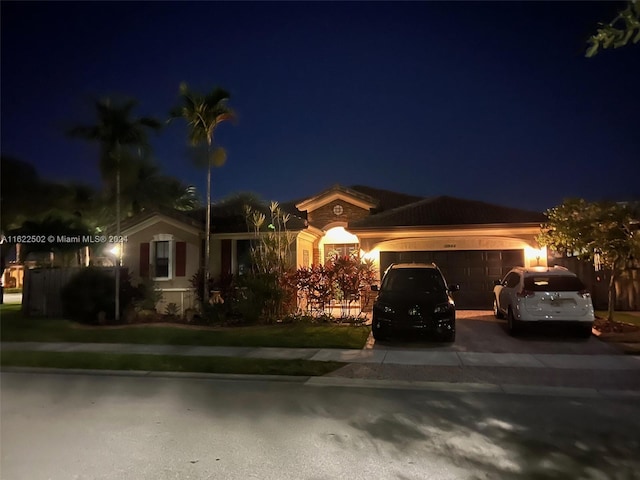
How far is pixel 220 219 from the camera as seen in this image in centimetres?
2033

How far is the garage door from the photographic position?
1803 cm

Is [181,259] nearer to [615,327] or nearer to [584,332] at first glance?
[584,332]

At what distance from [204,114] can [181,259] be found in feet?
18.3

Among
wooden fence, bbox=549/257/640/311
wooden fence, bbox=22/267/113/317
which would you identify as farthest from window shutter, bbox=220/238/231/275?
wooden fence, bbox=549/257/640/311

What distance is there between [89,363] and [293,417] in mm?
5984

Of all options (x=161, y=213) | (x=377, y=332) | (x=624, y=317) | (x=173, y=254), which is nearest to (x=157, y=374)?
(x=377, y=332)

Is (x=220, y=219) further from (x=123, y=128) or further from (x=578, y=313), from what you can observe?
(x=578, y=313)

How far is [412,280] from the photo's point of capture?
45.0ft

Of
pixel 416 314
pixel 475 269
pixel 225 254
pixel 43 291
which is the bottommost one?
pixel 416 314

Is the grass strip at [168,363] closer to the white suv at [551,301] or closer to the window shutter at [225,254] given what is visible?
the white suv at [551,301]

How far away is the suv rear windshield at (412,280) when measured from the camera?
526 inches

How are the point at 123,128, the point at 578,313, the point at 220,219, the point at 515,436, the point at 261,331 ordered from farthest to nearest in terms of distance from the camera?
the point at 220,219
the point at 123,128
the point at 261,331
the point at 578,313
the point at 515,436

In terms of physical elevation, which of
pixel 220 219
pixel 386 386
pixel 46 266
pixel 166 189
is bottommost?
pixel 386 386

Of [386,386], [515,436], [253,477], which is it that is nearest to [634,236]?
[386,386]
